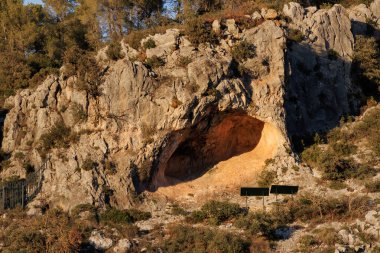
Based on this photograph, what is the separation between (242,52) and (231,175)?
8.66m

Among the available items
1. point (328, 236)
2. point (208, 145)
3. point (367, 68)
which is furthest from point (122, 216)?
point (367, 68)

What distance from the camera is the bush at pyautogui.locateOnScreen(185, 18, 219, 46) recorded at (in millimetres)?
43969

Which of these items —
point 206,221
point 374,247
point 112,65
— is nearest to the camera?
point 374,247

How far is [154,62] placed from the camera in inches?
1686

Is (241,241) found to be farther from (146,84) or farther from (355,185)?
(146,84)

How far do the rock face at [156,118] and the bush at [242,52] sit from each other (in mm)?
359

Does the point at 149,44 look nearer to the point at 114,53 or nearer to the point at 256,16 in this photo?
the point at 114,53

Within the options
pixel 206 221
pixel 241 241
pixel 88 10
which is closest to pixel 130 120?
pixel 206 221

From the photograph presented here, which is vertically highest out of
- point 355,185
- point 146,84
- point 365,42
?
point 365,42

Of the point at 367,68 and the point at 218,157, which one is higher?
the point at 367,68

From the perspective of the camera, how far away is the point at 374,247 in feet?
106

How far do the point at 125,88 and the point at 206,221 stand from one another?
34.9ft

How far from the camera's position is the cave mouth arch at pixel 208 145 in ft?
138

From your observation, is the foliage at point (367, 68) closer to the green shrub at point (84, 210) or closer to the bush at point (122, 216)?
the bush at point (122, 216)
